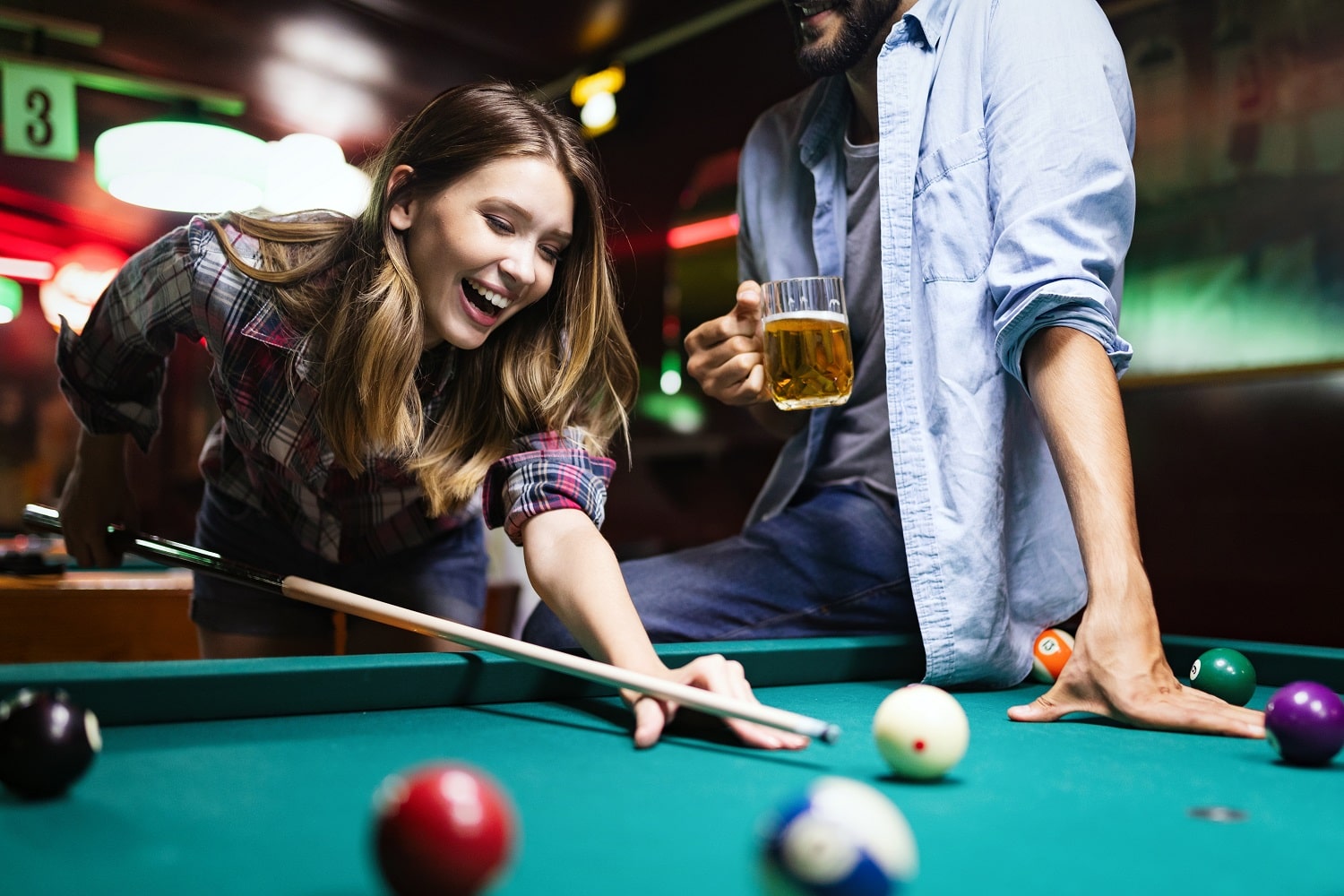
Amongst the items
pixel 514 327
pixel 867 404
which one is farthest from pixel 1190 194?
pixel 514 327

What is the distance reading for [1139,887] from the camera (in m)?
0.73

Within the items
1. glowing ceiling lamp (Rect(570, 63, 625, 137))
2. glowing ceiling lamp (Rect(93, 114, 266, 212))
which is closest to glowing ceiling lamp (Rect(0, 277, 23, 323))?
glowing ceiling lamp (Rect(93, 114, 266, 212))

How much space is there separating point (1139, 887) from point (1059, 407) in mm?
1085

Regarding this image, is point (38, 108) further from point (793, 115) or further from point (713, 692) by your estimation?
point (713, 692)

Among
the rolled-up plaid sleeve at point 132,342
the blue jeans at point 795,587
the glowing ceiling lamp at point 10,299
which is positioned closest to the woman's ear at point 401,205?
the rolled-up plaid sleeve at point 132,342

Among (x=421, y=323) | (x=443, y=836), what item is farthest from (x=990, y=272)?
(x=443, y=836)

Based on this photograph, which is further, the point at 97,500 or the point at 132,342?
the point at 97,500

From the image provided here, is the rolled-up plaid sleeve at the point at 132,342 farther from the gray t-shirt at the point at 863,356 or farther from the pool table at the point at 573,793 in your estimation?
the gray t-shirt at the point at 863,356

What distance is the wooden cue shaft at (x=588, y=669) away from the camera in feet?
3.73

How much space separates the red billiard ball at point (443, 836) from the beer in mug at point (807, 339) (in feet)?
4.32

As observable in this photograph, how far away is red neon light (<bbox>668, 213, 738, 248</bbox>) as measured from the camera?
6.07 m

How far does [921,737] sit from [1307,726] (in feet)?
1.43

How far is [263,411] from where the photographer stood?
81.1 inches

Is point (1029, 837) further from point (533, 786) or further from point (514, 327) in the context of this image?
point (514, 327)
